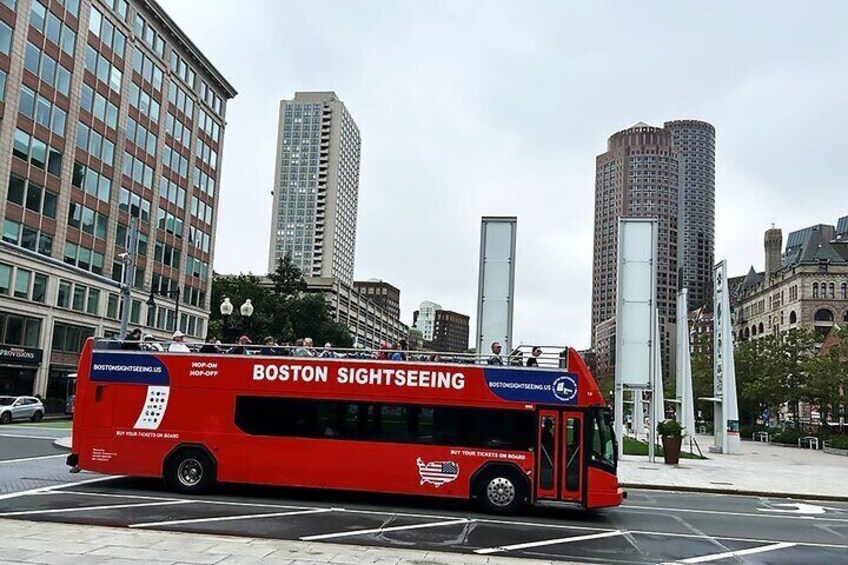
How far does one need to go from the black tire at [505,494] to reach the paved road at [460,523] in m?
0.32

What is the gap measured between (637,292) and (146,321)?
48958 mm

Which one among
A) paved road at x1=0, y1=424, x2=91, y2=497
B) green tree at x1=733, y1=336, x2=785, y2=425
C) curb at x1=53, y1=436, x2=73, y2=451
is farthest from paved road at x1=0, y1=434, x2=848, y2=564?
green tree at x1=733, y1=336, x2=785, y2=425

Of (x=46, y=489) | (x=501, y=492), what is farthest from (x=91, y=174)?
(x=501, y=492)

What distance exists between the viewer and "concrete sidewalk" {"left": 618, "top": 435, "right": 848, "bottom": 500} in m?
21.7

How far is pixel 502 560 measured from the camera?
401 inches

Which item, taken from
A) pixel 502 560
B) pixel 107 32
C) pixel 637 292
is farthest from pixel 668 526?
pixel 107 32

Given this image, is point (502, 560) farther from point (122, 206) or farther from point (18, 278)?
point (122, 206)

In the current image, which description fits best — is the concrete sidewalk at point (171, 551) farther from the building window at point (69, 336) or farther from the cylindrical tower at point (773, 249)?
the cylindrical tower at point (773, 249)

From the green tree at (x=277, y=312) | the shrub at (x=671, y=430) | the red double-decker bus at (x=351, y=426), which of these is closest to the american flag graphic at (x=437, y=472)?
the red double-decker bus at (x=351, y=426)

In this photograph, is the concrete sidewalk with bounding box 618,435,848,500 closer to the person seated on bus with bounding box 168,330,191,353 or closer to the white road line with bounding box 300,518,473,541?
the white road line with bounding box 300,518,473,541

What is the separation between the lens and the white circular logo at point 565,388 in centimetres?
1515

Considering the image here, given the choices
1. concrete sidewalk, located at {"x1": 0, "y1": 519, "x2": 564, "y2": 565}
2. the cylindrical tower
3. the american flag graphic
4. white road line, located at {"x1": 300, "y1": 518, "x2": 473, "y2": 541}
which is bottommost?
white road line, located at {"x1": 300, "y1": 518, "x2": 473, "y2": 541}

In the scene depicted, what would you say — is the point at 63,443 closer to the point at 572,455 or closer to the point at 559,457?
the point at 559,457

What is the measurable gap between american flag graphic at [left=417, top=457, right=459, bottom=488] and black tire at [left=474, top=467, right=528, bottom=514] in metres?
0.78
